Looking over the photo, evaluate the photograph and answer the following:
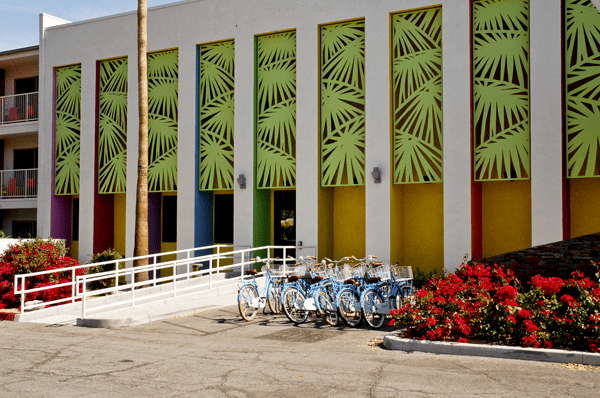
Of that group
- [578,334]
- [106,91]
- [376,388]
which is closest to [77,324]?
[376,388]

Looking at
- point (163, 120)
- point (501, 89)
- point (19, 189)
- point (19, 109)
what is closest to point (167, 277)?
point (163, 120)

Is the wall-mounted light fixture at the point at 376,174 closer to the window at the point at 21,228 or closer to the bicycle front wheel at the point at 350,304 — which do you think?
the bicycle front wheel at the point at 350,304

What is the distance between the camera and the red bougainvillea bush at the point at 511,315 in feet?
27.8

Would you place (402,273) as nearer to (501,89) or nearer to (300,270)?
(300,270)

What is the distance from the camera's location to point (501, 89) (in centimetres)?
1731

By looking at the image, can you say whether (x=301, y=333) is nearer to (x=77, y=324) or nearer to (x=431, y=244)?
(x=77, y=324)

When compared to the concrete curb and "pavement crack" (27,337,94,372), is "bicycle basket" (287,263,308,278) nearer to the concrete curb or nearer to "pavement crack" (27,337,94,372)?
the concrete curb

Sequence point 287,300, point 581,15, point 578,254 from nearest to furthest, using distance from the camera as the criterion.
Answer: point 287,300 → point 578,254 → point 581,15

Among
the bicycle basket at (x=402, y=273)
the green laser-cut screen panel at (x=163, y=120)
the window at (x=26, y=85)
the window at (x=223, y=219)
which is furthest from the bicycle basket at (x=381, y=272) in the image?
the window at (x=26, y=85)

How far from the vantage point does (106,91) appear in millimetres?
24188

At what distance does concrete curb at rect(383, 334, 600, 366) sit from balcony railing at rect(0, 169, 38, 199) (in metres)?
21.3

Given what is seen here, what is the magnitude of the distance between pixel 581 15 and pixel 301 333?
1214 centimetres

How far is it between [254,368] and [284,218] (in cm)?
1375

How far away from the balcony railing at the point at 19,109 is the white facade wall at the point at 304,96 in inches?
68.6
